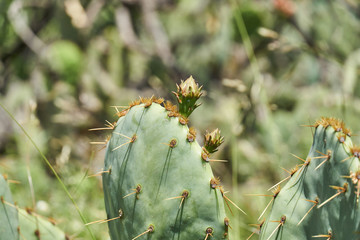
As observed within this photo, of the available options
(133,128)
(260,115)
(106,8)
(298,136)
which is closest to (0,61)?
(106,8)

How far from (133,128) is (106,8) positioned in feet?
8.34

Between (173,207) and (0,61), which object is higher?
(173,207)

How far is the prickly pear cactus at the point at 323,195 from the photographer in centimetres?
84

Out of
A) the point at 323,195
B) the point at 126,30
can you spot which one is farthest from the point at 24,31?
the point at 323,195

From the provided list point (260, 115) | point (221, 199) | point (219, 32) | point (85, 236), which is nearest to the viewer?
point (221, 199)

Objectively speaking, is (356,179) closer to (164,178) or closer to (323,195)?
(323,195)

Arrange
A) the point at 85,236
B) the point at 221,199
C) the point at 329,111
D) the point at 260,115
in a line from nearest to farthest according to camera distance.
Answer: the point at 221,199 < the point at 85,236 < the point at 329,111 < the point at 260,115

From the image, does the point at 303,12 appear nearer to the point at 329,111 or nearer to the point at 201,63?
the point at 201,63

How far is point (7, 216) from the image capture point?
3.25ft

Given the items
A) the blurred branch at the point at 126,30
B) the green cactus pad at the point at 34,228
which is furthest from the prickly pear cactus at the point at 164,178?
the blurred branch at the point at 126,30

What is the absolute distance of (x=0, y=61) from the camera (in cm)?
343

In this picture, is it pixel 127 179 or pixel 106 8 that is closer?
pixel 127 179

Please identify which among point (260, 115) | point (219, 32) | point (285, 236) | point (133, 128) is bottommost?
point (260, 115)

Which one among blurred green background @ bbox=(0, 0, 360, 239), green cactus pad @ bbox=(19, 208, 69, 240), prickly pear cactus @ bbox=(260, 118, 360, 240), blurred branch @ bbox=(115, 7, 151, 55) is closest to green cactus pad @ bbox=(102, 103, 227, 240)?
prickly pear cactus @ bbox=(260, 118, 360, 240)
